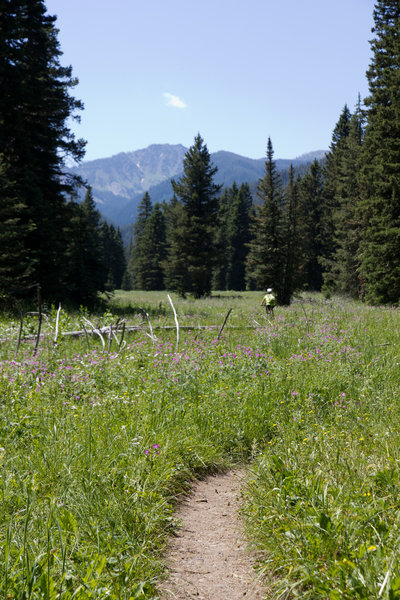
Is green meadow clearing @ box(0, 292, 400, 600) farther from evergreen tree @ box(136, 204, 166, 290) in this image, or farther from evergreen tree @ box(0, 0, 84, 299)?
evergreen tree @ box(136, 204, 166, 290)

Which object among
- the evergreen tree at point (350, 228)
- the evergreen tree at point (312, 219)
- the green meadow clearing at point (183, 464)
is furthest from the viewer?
the evergreen tree at point (312, 219)

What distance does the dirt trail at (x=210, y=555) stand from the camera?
8.77 ft

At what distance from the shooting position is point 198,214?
3938cm

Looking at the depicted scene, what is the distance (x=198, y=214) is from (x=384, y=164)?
20.0m

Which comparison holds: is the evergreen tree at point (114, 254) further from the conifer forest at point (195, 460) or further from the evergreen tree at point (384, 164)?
the conifer forest at point (195, 460)

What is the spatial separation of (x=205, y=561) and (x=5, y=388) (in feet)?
11.7

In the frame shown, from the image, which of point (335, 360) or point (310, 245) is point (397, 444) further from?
point (310, 245)

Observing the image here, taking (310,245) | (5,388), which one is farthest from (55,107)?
(310,245)

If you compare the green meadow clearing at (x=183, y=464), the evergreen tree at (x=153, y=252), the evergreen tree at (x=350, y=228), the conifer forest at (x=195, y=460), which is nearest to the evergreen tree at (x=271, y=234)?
the evergreen tree at (x=350, y=228)

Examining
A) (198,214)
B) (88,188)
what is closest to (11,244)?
(88,188)

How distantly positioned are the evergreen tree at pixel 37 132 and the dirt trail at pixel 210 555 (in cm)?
1341

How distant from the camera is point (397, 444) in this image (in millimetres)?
3660

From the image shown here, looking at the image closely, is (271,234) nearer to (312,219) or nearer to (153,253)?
(312,219)

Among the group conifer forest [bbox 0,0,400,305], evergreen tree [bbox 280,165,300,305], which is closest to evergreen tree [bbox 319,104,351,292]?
conifer forest [bbox 0,0,400,305]
